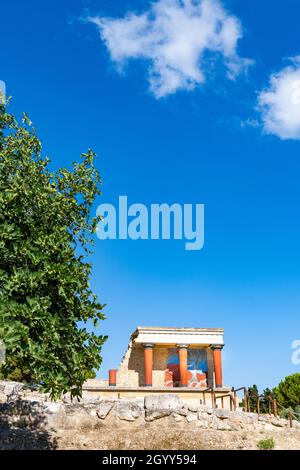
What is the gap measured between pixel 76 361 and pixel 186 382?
30.4 metres

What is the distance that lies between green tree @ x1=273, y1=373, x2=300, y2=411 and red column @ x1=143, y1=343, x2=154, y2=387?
22.3 meters

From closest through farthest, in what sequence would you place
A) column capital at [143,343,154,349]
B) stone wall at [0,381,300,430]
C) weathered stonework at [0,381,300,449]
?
weathered stonework at [0,381,300,449], stone wall at [0,381,300,430], column capital at [143,343,154,349]

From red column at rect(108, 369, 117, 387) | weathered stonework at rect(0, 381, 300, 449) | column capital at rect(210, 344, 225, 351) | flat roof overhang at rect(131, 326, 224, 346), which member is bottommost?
weathered stonework at rect(0, 381, 300, 449)

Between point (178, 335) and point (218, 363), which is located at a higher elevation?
point (178, 335)

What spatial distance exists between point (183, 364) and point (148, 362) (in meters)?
3.09

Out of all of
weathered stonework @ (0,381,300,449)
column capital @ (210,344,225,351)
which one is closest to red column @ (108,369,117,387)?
column capital @ (210,344,225,351)

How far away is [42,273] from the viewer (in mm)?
14039

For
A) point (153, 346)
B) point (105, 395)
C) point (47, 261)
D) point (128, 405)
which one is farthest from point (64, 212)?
point (153, 346)

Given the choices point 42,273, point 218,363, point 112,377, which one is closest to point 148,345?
point 112,377

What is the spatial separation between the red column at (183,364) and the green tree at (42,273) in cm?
2901

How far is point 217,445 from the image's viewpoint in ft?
74.3

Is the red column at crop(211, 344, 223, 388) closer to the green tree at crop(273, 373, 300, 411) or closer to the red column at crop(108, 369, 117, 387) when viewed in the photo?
the red column at crop(108, 369, 117, 387)

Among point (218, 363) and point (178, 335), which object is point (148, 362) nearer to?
point (178, 335)

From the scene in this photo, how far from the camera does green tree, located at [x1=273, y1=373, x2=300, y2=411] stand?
58.9 meters
